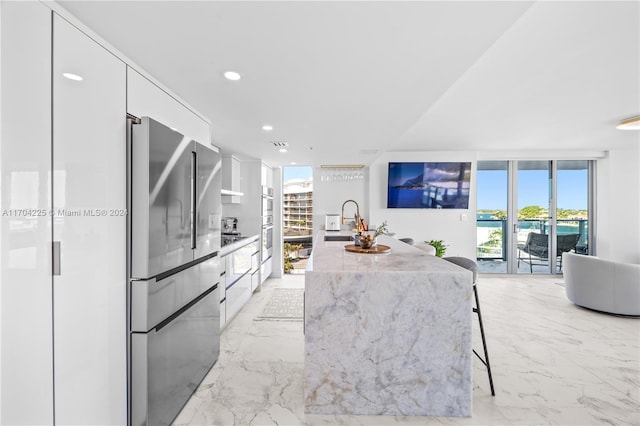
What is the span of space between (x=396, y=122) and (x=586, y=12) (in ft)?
4.65

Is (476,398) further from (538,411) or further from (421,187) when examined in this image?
(421,187)

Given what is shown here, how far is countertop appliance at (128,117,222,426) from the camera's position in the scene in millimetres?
1490

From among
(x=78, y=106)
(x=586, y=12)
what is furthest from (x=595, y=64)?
(x=78, y=106)

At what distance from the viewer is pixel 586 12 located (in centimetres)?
154

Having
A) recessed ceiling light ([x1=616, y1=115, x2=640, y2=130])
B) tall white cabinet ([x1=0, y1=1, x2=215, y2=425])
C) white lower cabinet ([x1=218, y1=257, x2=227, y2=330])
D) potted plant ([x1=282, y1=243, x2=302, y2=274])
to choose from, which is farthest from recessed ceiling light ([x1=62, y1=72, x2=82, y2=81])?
recessed ceiling light ([x1=616, y1=115, x2=640, y2=130])

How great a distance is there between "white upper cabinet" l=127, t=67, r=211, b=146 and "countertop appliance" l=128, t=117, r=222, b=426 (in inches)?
4.9

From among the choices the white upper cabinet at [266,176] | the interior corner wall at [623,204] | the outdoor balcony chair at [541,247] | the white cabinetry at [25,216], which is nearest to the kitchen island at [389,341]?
the white cabinetry at [25,216]

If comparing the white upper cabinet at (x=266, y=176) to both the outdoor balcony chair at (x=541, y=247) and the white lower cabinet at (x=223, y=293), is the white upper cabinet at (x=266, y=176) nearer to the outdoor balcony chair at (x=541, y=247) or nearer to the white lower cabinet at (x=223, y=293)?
the white lower cabinet at (x=223, y=293)

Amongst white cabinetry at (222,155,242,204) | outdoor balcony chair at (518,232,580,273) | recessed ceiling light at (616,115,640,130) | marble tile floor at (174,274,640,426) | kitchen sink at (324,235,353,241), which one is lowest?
marble tile floor at (174,274,640,426)

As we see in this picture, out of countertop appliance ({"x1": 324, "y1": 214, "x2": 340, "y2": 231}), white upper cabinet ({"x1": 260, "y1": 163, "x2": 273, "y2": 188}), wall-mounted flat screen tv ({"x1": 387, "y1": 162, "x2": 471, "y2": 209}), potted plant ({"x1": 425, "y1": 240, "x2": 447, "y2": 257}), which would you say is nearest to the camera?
countertop appliance ({"x1": 324, "y1": 214, "x2": 340, "y2": 231})

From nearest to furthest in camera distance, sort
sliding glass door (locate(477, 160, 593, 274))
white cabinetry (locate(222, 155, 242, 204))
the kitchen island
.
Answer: the kitchen island, white cabinetry (locate(222, 155, 242, 204)), sliding glass door (locate(477, 160, 593, 274))

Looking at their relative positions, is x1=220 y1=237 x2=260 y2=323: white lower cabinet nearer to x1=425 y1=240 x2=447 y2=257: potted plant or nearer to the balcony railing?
x1=425 y1=240 x2=447 y2=257: potted plant

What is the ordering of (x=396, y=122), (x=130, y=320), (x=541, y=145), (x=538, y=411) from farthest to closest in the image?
1. (x=541, y=145)
2. (x=396, y=122)
3. (x=538, y=411)
4. (x=130, y=320)

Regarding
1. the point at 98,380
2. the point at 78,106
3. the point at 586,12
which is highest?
the point at 586,12
